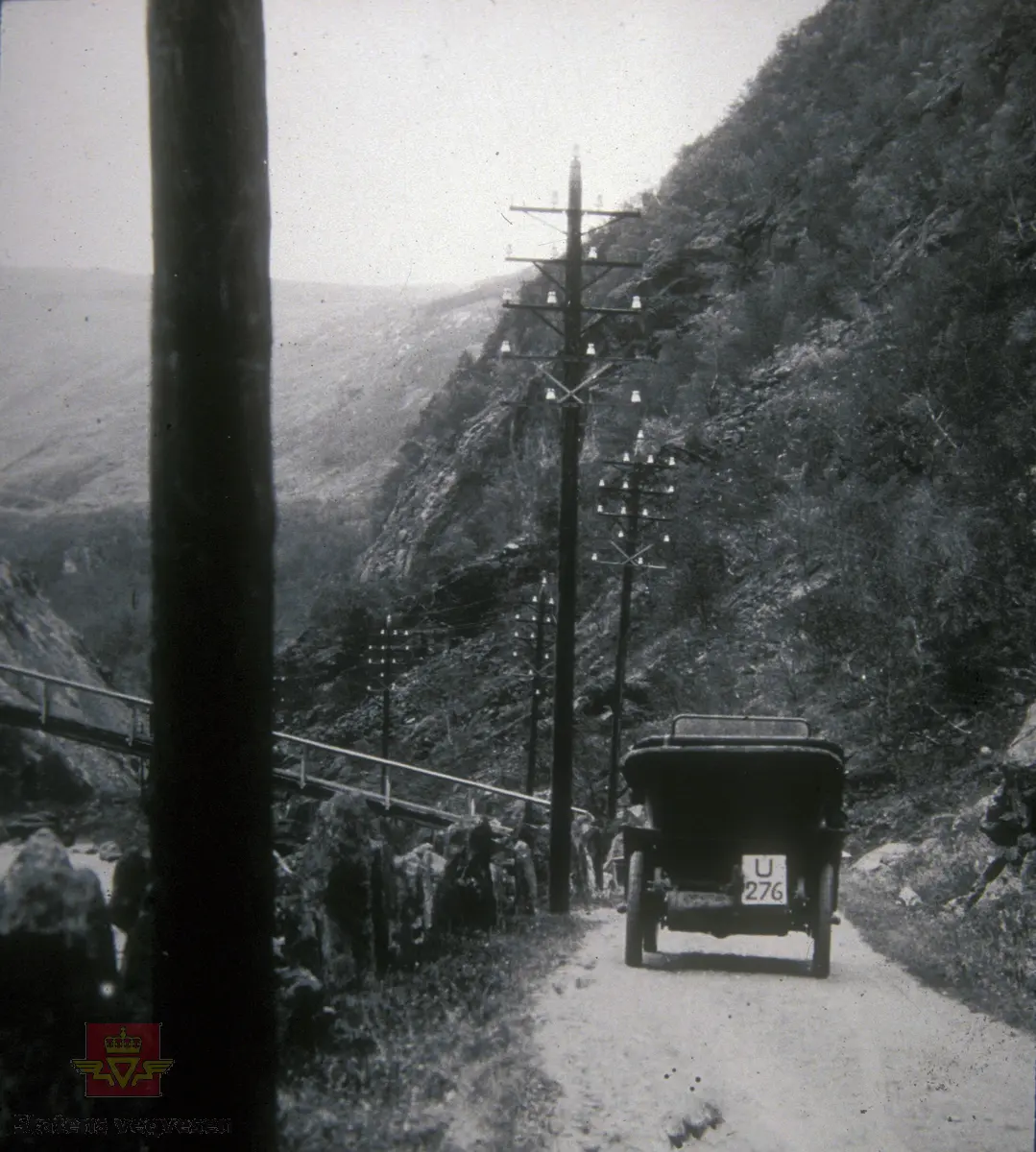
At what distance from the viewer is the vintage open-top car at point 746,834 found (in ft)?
28.4

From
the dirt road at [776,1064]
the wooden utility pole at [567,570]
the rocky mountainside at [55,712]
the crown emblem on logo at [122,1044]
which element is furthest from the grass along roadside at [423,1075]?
the wooden utility pole at [567,570]

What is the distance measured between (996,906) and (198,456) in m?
8.71

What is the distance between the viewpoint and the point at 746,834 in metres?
8.75

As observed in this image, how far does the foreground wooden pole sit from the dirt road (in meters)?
2.32

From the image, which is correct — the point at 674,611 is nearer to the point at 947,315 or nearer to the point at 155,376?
the point at 947,315

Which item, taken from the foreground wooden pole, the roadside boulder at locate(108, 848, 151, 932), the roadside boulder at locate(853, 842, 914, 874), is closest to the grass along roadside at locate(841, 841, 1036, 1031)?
the roadside boulder at locate(853, 842, 914, 874)

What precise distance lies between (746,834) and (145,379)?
18.5ft

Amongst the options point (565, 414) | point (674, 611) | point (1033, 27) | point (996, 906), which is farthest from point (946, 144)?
point (996, 906)

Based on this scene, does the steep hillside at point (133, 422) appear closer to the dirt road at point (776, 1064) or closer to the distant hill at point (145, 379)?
the distant hill at point (145, 379)

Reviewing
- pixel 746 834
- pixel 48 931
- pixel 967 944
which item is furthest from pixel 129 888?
pixel 967 944

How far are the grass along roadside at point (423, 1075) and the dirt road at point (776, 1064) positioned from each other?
211mm

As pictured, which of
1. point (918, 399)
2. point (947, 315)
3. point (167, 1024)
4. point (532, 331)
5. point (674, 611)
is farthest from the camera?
point (532, 331)

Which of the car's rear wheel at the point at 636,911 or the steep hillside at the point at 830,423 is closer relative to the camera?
the car's rear wheel at the point at 636,911

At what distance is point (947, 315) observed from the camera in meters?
30.1
